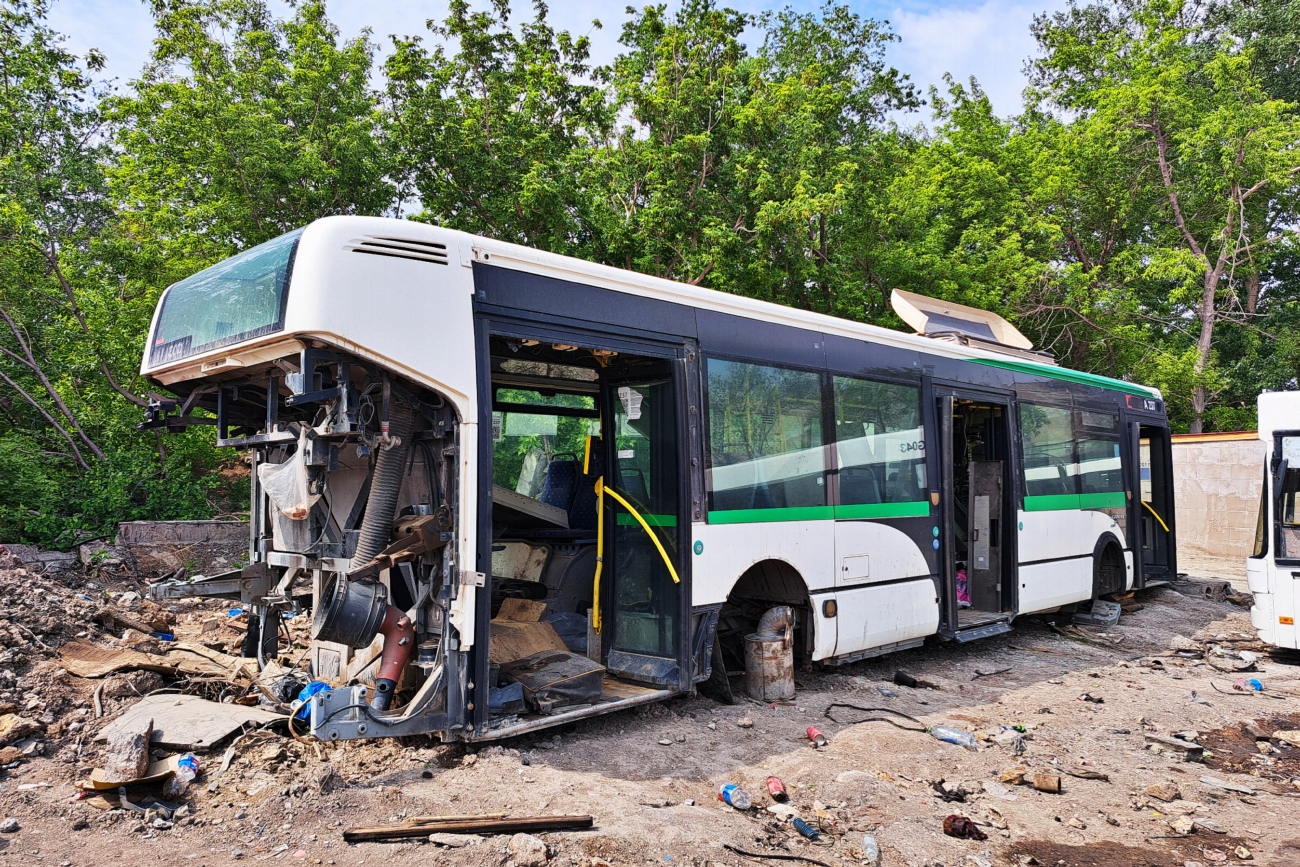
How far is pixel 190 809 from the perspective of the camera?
4.36 metres

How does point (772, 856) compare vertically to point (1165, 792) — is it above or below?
above

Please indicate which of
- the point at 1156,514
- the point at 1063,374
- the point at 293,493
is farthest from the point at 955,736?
the point at 1156,514

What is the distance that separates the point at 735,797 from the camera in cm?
500

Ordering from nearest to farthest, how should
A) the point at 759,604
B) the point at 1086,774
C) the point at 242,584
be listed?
the point at 1086,774 < the point at 242,584 < the point at 759,604

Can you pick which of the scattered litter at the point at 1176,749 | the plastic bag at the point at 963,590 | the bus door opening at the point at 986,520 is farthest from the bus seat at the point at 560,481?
the scattered litter at the point at 1176,749

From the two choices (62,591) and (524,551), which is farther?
(62,591)

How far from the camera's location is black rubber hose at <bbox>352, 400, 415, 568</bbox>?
17.0 feet

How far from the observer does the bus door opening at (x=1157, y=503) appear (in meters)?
13.4

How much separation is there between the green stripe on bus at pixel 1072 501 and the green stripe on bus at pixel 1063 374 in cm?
17

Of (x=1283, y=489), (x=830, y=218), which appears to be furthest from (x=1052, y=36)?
(x=1283, y=489)

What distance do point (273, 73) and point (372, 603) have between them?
1382 centimetres

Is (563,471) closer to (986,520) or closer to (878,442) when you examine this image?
(878,442)

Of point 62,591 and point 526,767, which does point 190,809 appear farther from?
point 62,591

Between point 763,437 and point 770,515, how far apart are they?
0.61m
